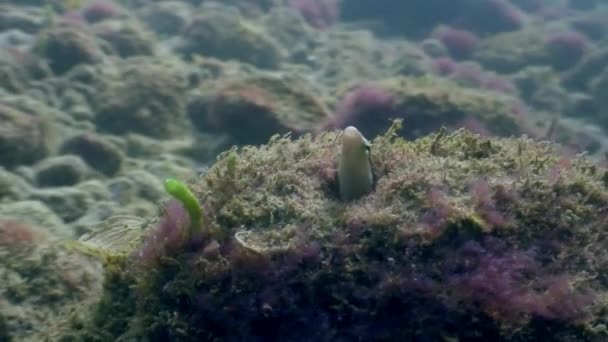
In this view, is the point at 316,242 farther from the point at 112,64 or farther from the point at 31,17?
the point at 31,17

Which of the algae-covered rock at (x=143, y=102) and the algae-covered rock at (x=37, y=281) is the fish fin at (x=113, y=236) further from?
the algae-covered rock at (x=143, y=102)

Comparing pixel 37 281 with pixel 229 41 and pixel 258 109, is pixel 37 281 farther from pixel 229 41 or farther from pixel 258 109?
A: pixel 229 41

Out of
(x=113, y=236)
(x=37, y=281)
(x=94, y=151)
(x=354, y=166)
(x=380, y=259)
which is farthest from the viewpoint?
(x=94, y=151)

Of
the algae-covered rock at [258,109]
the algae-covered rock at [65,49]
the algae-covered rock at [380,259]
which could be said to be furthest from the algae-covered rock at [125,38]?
the algae-covered rock at [380,259]

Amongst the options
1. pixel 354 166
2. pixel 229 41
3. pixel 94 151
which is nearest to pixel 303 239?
pixel 354 166

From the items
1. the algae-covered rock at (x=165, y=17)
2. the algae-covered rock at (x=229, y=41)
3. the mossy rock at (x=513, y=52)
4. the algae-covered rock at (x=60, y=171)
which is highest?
the mossy rock at (x=513, y=52)
